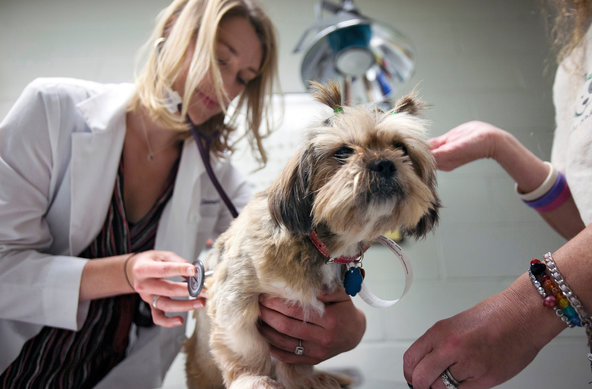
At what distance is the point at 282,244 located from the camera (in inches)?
32.4

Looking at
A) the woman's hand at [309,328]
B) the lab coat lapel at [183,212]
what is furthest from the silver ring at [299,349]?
the lab coat lapel at [183,212]

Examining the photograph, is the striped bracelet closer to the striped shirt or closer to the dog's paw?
the dog's paw

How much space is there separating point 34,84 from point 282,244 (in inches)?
39.4

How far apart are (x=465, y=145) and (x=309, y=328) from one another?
753 millimetres

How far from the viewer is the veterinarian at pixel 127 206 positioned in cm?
108

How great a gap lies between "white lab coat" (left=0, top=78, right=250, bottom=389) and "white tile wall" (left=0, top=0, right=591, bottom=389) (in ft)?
0.69

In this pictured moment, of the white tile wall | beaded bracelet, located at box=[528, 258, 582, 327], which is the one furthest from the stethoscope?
beaded bracelet, located at box=[528, 258, 582, 327]

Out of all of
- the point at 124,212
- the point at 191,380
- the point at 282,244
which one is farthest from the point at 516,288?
the point at 124,212

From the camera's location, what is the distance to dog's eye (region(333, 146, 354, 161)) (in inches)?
29.3

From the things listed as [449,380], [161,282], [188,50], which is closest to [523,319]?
[449,380]

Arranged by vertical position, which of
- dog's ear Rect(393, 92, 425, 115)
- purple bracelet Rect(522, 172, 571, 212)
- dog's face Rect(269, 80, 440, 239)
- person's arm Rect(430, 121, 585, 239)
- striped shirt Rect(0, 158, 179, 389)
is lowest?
striped shirt Rect(0, 158, 179, 389)

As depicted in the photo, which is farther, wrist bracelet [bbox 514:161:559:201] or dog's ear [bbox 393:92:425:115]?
wrist bracelet [bbox 514:161:559:201]

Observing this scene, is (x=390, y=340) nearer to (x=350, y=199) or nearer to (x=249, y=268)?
(x=249, y=268)

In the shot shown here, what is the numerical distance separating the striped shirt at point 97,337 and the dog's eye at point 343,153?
0.88 metres
